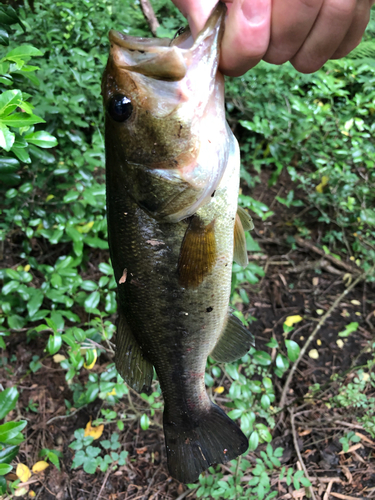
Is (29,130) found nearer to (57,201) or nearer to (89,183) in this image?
(89,183)

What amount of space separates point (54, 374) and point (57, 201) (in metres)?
1.38

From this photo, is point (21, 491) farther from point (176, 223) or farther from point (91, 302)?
point (176, 223)

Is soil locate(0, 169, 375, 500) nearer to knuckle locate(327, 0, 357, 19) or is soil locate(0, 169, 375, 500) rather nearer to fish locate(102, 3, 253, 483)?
fish locate(102, 3, 253, 483)

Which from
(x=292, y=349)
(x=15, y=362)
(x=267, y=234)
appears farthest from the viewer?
(x=267, y=234)

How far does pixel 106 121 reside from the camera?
104 centimetres

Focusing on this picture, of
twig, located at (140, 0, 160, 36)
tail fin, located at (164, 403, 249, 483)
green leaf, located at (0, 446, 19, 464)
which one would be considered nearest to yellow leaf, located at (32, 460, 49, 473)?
green leaf, located at (0, 446, 19, 464)

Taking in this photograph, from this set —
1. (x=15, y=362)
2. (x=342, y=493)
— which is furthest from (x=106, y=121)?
(x=342, y=493)

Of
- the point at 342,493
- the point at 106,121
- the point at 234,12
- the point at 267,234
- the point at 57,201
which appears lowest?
the point at 342,493

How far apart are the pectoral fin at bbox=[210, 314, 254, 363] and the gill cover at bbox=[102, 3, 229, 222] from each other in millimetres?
568

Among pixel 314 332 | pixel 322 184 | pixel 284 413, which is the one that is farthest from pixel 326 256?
pixel 284 413

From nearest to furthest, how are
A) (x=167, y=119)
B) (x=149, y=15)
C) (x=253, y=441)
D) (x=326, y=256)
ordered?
1. (x=167, y=119)
2. (x=253, y=441)
3. (x=326, y=256)
4. (x=149, y=15)

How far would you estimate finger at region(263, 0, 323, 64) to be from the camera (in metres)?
0.82

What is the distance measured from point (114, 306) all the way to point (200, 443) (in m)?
0.85

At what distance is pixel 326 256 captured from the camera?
3174 mm
